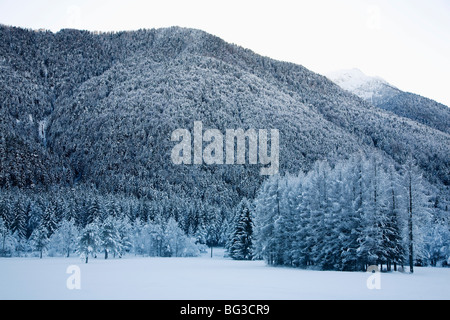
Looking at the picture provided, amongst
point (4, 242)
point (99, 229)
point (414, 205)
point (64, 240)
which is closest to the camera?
point (414, 205)

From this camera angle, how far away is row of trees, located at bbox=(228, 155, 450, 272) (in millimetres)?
42531

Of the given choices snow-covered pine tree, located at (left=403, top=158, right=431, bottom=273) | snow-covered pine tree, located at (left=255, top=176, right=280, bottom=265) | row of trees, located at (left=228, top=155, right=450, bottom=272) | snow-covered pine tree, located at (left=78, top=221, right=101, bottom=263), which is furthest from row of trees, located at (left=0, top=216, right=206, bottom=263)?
snow-covered pine tree, located at (left=403, top=158, right=431, bottom=273)

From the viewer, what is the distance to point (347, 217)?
146 feet

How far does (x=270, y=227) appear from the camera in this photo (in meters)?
54.5

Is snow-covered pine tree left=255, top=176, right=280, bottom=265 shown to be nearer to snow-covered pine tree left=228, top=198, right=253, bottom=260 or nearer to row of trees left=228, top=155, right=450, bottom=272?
row of trees left=228, top=155, right=450, bottom=272

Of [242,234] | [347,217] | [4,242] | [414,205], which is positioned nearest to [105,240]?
[4,242]

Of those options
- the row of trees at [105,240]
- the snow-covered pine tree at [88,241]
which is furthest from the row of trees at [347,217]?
the row of trees at [105,240]

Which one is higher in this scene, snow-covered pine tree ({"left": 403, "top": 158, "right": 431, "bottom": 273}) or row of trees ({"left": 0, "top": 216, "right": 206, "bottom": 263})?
snow-covered pine tree ({"left": 403, "top": 158, "right": 431, "bottom": 273})

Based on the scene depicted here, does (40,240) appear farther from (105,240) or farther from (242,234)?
(242,234)

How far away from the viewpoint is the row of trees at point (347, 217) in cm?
4253

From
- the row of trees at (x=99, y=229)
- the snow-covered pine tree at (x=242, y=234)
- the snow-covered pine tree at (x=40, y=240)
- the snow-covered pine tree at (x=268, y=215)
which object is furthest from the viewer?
the snow-covered pine tree at (x=40, y=240)

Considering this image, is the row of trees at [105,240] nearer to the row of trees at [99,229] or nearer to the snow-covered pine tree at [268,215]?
→ the row of trees at [99,229]

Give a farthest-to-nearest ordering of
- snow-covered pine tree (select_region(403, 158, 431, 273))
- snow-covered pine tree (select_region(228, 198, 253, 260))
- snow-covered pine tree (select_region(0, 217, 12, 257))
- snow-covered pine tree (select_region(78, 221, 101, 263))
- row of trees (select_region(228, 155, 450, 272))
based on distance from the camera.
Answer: snow-covered pine tree (select_region(0, 217, 12, 257)), snow-covered pine tree (select_region(78, 221, 101, 263)), snow-covered pine tree (select_region(228, 198, 253, 260)), row of trees (select_region(228, 155, 450, 272)), snow-covered pine tree (select_region(403, 158, 431, 273))
